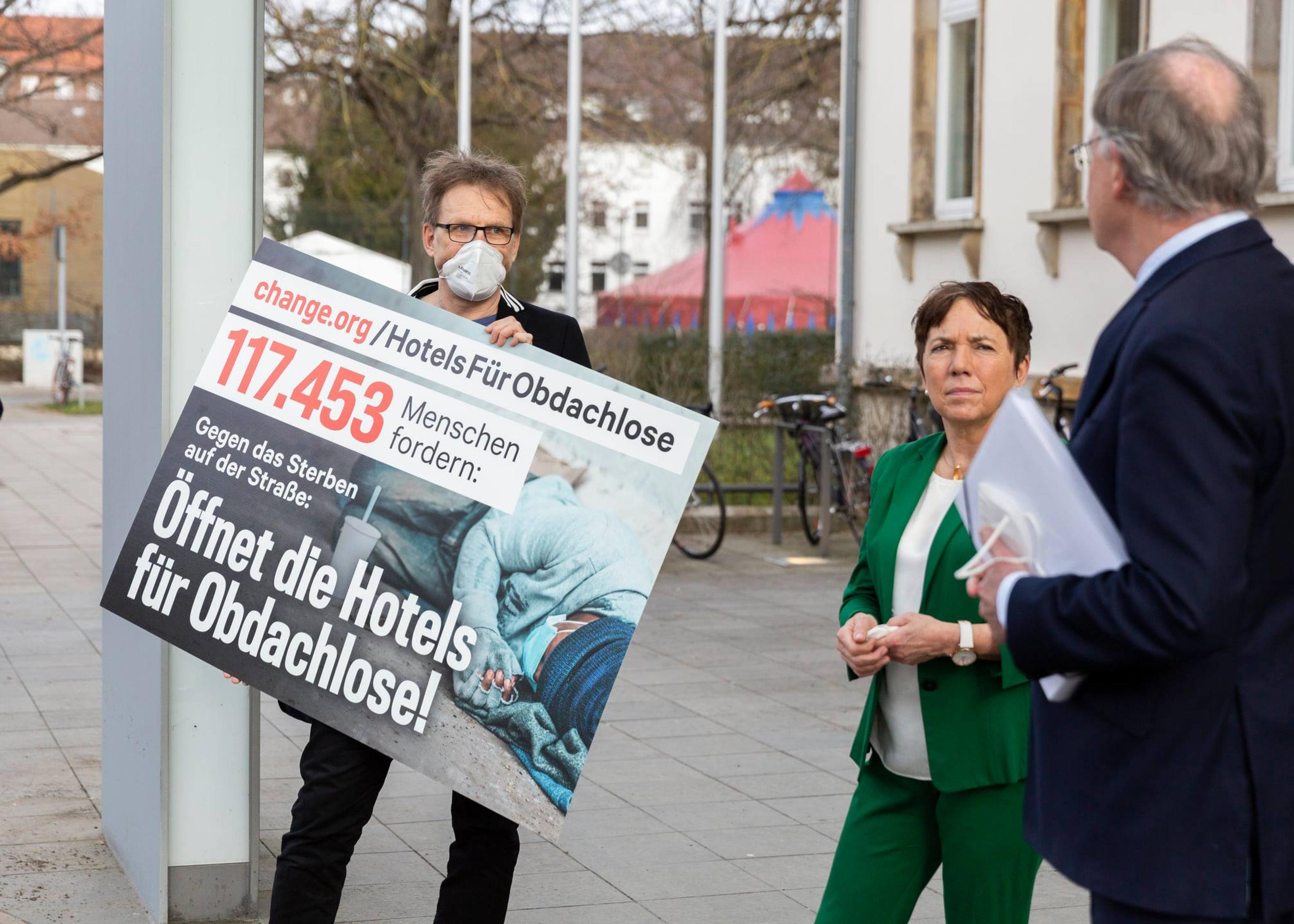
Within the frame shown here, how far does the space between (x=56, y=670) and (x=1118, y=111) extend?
269 inches

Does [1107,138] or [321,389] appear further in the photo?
[321,389]

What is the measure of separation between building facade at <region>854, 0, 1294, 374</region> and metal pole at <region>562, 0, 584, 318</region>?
2.68 m

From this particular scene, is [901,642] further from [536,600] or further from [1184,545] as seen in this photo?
[1184,545]

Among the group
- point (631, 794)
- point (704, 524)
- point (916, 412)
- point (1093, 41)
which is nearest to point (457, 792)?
point (631, 794)

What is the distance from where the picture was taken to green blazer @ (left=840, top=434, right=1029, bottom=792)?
10.3ft

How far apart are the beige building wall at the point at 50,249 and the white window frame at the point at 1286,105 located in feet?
103

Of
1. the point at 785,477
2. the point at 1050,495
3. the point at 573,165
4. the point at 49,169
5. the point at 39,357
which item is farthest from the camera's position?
the point at 39,357

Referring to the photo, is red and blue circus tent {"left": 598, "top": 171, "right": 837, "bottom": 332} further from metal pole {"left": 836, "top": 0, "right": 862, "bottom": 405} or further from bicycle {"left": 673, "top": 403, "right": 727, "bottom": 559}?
bicycle {"left": 673, "top": 403, "right": 727, "bottom": 559}

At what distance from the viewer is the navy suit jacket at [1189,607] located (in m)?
2.03

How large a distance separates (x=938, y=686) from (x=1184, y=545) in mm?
1214

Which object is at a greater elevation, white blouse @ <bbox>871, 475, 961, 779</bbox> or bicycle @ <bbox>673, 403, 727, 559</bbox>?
white blouse @ <bbox>871, 475, 961, 779</bbox>

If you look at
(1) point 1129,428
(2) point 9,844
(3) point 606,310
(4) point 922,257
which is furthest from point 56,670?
(3) point 606,310

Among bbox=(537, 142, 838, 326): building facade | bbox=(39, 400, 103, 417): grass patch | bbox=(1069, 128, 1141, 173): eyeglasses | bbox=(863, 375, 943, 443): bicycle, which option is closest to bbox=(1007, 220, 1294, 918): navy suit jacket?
bbox=(1069, 128, 1141, 173): eyeglasses

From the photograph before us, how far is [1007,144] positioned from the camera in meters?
14.0
